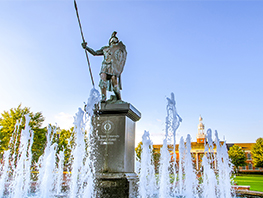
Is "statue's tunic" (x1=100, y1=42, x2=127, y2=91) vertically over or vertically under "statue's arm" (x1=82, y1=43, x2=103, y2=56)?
under

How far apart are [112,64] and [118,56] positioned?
1.06 ft

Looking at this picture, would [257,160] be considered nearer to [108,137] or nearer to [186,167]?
[186,167]

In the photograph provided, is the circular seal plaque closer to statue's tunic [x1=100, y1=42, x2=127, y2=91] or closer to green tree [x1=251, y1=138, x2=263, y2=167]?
statue's tunic [x1=100, y1=42, x2=127, y2=91]

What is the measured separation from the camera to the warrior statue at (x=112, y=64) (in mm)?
7031

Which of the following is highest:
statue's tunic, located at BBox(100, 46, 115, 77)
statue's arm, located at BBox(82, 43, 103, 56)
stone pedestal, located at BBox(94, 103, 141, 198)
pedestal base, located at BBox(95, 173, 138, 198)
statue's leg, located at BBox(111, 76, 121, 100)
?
statue's arm, located at BBox(82, 43, 103, 56)

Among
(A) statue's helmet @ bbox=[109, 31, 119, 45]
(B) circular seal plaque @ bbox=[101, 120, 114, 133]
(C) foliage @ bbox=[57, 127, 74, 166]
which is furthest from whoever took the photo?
(C) foliage @ bbox=[57, 127, 74, 166]

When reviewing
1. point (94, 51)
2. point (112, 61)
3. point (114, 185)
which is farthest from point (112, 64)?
point (114, 185)

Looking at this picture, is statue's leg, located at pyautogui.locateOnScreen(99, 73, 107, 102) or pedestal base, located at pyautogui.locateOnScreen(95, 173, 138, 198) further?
statue's leg, located at pyautogui.locateOnScreen(99, 73, 107, 102)

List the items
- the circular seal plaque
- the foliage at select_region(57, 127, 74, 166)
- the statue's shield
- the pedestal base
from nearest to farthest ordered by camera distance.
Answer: the pedestal base → the circular seal plaque → the statue's shield → the foliage at select_region(57, 127, 74, 166)

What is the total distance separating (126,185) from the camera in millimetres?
5684

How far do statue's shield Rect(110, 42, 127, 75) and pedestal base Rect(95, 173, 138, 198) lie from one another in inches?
118

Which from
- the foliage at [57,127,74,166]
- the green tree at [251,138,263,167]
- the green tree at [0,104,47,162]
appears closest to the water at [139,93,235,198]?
the green tree at [0,104,47,162]

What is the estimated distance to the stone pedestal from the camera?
5.68 metres

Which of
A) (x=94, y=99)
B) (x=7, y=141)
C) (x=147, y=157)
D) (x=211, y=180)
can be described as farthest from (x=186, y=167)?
(x=7, y=141)
